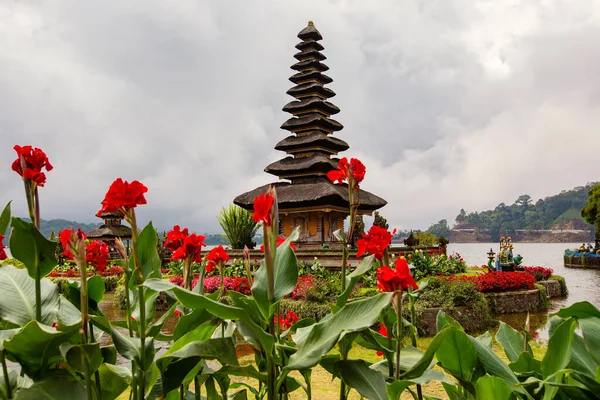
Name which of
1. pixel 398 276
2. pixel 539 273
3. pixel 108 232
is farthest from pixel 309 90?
pixel 398 276

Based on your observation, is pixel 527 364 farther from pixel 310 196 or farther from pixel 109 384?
pixel 310 196

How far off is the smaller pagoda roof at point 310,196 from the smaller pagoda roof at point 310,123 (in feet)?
10.4

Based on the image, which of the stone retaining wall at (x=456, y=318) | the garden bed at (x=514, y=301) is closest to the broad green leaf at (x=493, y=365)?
the stone retaining wall at (x=456, y=318)

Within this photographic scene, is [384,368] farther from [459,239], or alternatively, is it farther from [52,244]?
[459,239]

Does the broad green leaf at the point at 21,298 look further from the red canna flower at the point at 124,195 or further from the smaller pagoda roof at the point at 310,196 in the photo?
the smaller pagoda roof at the point at 310,196

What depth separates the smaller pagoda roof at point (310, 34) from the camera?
26.6 meters

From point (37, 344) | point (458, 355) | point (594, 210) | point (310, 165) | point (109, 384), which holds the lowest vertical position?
point (109, 384)

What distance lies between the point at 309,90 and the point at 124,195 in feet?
81.1

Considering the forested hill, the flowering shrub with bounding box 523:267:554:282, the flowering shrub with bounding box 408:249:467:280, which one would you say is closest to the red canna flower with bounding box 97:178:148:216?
the flowering shrub with bounding box 408:249:467:280

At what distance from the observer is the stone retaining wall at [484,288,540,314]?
12227 millimetres

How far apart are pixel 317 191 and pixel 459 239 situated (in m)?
117

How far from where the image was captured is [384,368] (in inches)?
65.4

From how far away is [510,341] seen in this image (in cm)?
199

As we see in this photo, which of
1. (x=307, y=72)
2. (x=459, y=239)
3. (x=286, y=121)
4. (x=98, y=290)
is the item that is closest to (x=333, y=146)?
(x=286, y=121)
